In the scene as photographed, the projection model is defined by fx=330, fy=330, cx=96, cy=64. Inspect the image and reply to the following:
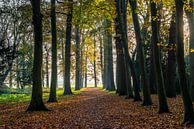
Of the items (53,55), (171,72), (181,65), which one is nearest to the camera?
(181,65)

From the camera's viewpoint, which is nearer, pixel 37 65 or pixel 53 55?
pixel 37 65

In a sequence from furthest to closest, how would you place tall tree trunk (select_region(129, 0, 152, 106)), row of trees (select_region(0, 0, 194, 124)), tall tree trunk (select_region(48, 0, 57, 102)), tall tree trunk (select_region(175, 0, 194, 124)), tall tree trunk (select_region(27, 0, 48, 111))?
tall tree trunk (select_region(48, 0, 57, 102)) < tall tree trunk (select_region(129, 0, 152, 106)) < tall tree trunk (select_region(27, 0, 48, 111)) < row of trees (select_region(0, 0, 194, 124)) < tall tree trunk (select_region(175, 0, 194, 124))

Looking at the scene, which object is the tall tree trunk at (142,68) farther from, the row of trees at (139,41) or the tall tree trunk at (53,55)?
the tall tree trunk at (53,55)

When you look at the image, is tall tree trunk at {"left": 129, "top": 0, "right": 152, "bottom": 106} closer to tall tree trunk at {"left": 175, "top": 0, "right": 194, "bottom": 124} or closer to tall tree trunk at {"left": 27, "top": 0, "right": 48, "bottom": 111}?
tall tree trunk at {"left": 27, "top": 0, "right": 48, "bottom": 111}

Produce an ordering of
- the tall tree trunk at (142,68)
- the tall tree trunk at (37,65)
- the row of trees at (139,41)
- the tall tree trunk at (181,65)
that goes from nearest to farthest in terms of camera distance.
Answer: the tall tree trunk at (181,65)
the row of trees at (139,41)
the tall tree trunk at (37,65)
the tall tree trunk at (142,68)

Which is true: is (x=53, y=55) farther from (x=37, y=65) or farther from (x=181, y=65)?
(x=181, y=65)

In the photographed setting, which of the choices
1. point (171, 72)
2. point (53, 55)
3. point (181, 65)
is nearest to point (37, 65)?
point (53, 55)

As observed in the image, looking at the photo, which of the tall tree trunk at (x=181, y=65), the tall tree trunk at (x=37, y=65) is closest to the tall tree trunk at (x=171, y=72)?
the tall tree trunk at (x=37, y=65)

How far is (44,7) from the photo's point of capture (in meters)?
25.1

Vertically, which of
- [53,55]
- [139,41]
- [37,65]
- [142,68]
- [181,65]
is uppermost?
[139,41]

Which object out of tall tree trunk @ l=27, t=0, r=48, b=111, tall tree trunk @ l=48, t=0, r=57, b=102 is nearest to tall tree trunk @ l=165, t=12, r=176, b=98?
tall tree trunk @ l=48, t=0, r=57, b=102

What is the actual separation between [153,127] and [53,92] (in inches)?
584

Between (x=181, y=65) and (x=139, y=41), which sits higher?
(x=139, y=41)

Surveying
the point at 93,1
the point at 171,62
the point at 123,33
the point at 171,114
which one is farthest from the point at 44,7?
the point at 171,114
